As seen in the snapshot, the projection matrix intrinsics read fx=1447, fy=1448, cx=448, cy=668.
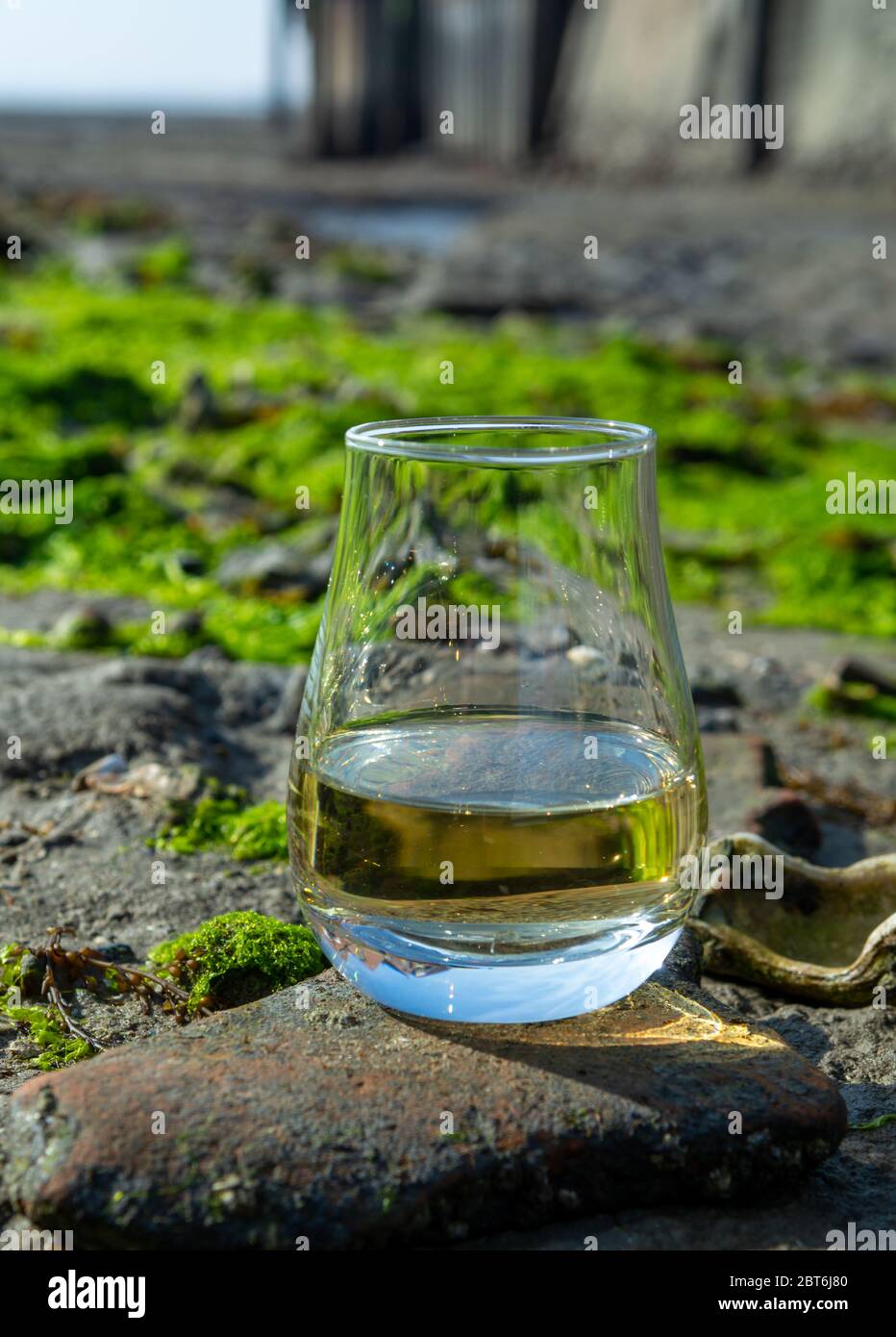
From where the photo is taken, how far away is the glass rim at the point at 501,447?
1694 millimetres

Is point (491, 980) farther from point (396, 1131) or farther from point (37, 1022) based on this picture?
point (37, 1022)

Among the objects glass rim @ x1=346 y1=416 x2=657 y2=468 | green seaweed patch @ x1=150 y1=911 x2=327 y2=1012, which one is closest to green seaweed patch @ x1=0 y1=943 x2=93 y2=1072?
green seaweed patch @ x1=150 y1=911 x2=327 y2=1012

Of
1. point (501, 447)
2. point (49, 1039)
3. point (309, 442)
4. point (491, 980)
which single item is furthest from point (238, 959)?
point (309, 442)

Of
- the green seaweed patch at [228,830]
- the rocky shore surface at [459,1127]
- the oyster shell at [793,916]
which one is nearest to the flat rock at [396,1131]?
the rocky shore surface at [459,1127]

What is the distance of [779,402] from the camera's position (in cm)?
796

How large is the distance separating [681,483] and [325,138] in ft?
97.3

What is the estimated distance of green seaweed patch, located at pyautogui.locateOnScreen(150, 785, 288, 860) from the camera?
271 centimetres

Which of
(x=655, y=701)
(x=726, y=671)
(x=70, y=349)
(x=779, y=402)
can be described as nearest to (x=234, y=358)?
(x=70, y=349)

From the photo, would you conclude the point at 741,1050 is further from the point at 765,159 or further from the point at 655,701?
the point at 765,159

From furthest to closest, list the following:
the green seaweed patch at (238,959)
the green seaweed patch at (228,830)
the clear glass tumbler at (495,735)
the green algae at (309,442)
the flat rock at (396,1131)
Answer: the green algae at (309,442) → the green seaweed patch at (228,830) → the green seaweed patch at (238,959) → the clear glass tumbler at (495,735) → the flat rock at (396,1131)

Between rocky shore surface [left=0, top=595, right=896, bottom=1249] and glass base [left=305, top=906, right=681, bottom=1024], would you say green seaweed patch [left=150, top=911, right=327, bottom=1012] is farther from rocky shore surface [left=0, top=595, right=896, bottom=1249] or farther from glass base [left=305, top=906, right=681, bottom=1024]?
glass base [left=305, top=906, right=681, bottom=1024]

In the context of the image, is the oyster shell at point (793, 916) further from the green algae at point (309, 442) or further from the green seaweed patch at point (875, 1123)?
the green algae at point (309, 442)

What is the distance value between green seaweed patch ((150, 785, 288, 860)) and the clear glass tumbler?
2.83 feet

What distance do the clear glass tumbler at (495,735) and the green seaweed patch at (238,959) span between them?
30 centimetres
